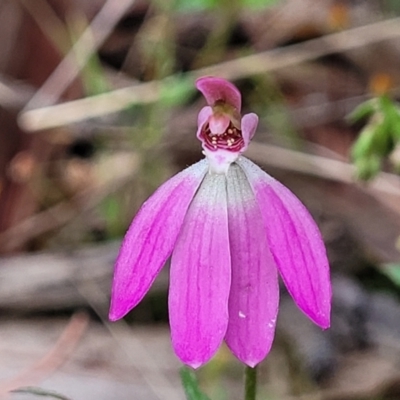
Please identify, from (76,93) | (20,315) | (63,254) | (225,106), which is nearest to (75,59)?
(76,93)

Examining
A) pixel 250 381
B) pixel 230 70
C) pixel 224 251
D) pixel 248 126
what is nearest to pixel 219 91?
pixel 248 126

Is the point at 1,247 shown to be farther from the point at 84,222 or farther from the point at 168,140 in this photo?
the point at 168,140

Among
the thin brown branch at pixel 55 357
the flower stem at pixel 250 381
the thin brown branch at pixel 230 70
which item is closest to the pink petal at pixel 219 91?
the flower stem at pixel 250 381

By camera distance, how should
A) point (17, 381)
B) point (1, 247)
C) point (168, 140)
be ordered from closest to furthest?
point (17, 381)
point (1, 247)
point (168, 140)

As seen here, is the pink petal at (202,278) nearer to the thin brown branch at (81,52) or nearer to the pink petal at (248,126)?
the pink petal at (248,126)

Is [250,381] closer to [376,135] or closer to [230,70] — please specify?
[376,135]
